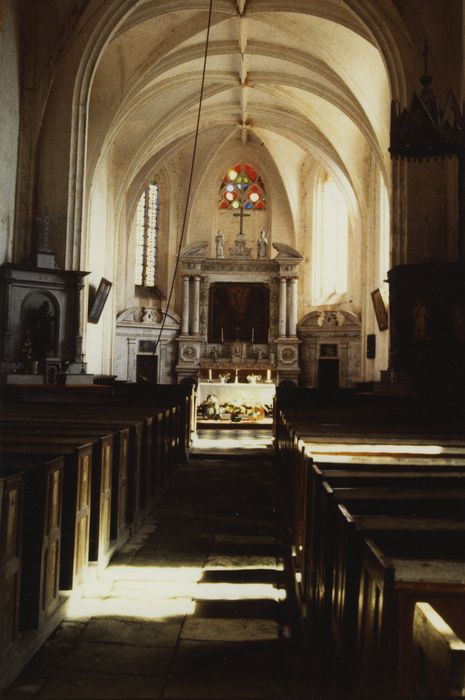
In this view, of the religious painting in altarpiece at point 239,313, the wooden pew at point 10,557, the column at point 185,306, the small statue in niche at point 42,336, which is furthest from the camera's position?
the religious painting in altarpiece at point 239,313

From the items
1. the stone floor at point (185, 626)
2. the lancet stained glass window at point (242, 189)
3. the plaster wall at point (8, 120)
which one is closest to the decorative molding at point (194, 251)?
the lancet stained glass window at point (242, 189)

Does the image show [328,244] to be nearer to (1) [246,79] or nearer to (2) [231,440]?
(1) [246,79]

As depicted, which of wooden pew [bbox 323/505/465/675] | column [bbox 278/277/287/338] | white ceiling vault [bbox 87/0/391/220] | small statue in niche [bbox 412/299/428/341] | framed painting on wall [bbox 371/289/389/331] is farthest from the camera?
column [bbox 278/277/287/338]

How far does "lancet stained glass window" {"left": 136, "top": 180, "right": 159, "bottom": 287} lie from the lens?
878 inches

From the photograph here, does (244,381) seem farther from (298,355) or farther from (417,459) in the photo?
(417,459)

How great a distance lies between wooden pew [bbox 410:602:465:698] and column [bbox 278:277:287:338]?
19976 mm

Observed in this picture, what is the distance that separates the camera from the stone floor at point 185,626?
2467 millimetres

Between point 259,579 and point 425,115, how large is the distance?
6.48m

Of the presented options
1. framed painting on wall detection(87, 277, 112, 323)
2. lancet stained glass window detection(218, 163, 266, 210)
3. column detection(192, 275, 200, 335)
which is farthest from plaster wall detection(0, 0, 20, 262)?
lancet stained glass window detection(218, 163, 266, 210)

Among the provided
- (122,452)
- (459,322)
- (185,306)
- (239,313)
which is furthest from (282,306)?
(122,452)

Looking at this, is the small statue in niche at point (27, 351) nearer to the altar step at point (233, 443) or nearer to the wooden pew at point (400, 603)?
the altar step at point (233, 443)

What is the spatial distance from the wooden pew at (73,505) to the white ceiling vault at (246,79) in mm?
11514

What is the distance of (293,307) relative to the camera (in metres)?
21.4

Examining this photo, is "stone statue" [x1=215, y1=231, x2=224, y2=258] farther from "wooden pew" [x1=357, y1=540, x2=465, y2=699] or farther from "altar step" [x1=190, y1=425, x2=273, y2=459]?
"wooden pew" [x1=357, y1=540, x2=465, y2=699]
